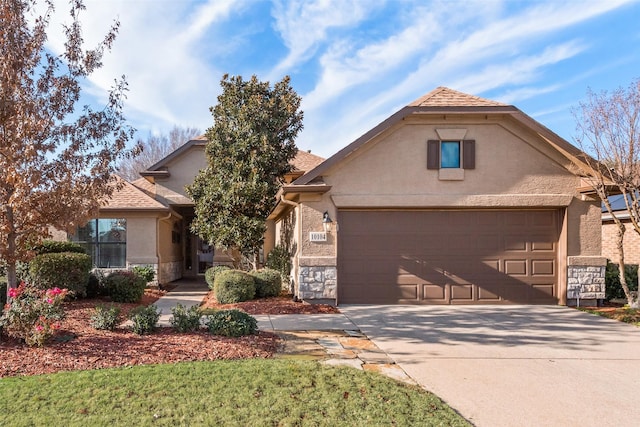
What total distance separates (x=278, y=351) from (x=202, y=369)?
1.31 meters

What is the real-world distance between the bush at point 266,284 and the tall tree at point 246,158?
177 cm

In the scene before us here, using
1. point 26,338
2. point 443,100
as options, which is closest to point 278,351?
point 26,338

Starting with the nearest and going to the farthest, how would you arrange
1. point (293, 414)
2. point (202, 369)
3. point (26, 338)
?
point (293, 414) < point (202, 369) < point (26, 338)

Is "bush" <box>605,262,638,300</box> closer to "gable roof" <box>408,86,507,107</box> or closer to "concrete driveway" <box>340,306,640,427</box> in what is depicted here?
"concrete driveway" <box>340,306,640,427</box>

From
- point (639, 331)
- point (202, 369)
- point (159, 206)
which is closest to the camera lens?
point (202, 369)

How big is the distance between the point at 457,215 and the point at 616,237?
7.46m

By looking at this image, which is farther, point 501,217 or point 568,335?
point 501,217

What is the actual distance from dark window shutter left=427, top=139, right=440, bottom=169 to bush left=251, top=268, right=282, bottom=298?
16.2ft

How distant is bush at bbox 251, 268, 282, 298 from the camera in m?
11.8

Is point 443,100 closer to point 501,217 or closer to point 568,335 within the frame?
point 501,217

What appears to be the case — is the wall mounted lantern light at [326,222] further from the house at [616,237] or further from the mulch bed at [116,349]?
the house at [616,237]

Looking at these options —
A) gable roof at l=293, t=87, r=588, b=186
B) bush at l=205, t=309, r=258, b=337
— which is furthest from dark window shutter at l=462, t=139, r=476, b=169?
bush at l=205, t=309, r=258, b=337

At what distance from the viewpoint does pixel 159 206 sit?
15.4 meters

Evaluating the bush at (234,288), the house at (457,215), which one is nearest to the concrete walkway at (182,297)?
the bush at (234,288)
